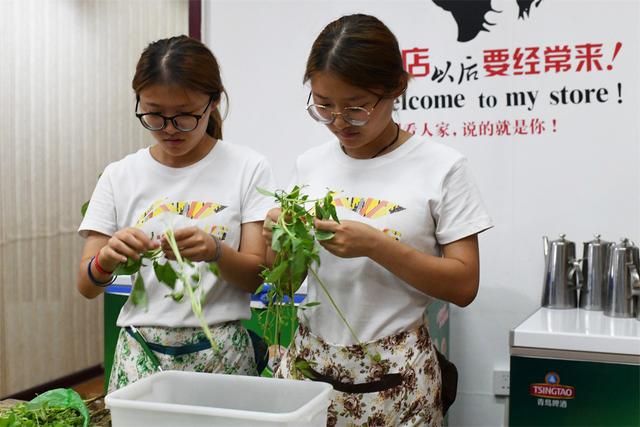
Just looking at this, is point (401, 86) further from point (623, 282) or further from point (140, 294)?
point (623, 282)

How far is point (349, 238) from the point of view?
4.76 ft

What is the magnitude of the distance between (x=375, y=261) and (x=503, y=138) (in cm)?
193

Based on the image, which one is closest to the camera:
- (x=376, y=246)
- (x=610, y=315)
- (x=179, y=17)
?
(x=376, y=246)

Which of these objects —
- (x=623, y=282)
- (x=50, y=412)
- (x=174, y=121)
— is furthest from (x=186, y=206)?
(x=623, y=282)

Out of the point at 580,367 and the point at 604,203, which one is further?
the point at 604,203

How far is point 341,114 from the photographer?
1.58m

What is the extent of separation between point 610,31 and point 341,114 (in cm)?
199

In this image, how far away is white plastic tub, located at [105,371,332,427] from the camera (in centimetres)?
119

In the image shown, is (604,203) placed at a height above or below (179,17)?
below

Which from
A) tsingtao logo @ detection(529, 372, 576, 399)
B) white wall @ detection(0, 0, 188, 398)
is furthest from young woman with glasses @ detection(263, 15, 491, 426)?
white wall @ detection(0, 0, 188, 398)

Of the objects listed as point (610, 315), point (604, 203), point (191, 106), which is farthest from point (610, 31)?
point (191, 106)

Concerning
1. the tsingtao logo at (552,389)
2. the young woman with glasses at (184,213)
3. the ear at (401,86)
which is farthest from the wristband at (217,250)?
the tsingtao logo at (552,389)

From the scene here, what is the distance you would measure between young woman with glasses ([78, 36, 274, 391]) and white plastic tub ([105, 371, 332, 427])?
0.19m

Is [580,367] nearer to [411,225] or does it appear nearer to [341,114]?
[411,225]
